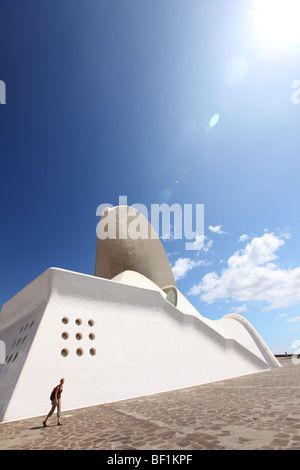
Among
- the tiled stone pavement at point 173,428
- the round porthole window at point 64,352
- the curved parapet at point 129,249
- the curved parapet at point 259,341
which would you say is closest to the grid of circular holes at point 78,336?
the round porthole window at point 64,352

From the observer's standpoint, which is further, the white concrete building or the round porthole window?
the round porthole window

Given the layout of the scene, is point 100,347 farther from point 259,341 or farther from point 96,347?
point 259,341

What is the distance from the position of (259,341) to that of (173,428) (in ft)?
63.2

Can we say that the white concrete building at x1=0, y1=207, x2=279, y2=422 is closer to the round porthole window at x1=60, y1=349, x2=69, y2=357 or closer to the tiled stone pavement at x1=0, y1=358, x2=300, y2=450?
the round porthole window at x1=60, y1=349, x2=69, y2=357

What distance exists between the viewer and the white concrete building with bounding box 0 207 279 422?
6.92m

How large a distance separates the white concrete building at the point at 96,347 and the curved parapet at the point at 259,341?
6.28 meters

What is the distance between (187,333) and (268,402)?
21.6ft

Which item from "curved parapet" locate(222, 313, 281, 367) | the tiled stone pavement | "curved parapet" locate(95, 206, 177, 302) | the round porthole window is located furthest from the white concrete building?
"curved parapet" locate(95, 206, 177, 302)

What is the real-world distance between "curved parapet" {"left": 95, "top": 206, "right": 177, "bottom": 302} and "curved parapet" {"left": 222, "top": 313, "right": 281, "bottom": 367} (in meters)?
7.22

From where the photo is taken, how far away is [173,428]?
429 centimetres

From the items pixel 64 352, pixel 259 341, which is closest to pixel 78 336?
pixel 64 352

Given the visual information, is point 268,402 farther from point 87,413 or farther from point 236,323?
point 236,323

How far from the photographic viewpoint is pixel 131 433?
162 inches

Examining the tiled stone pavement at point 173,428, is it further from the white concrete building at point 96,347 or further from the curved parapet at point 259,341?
the curved parapet at point 259,341
